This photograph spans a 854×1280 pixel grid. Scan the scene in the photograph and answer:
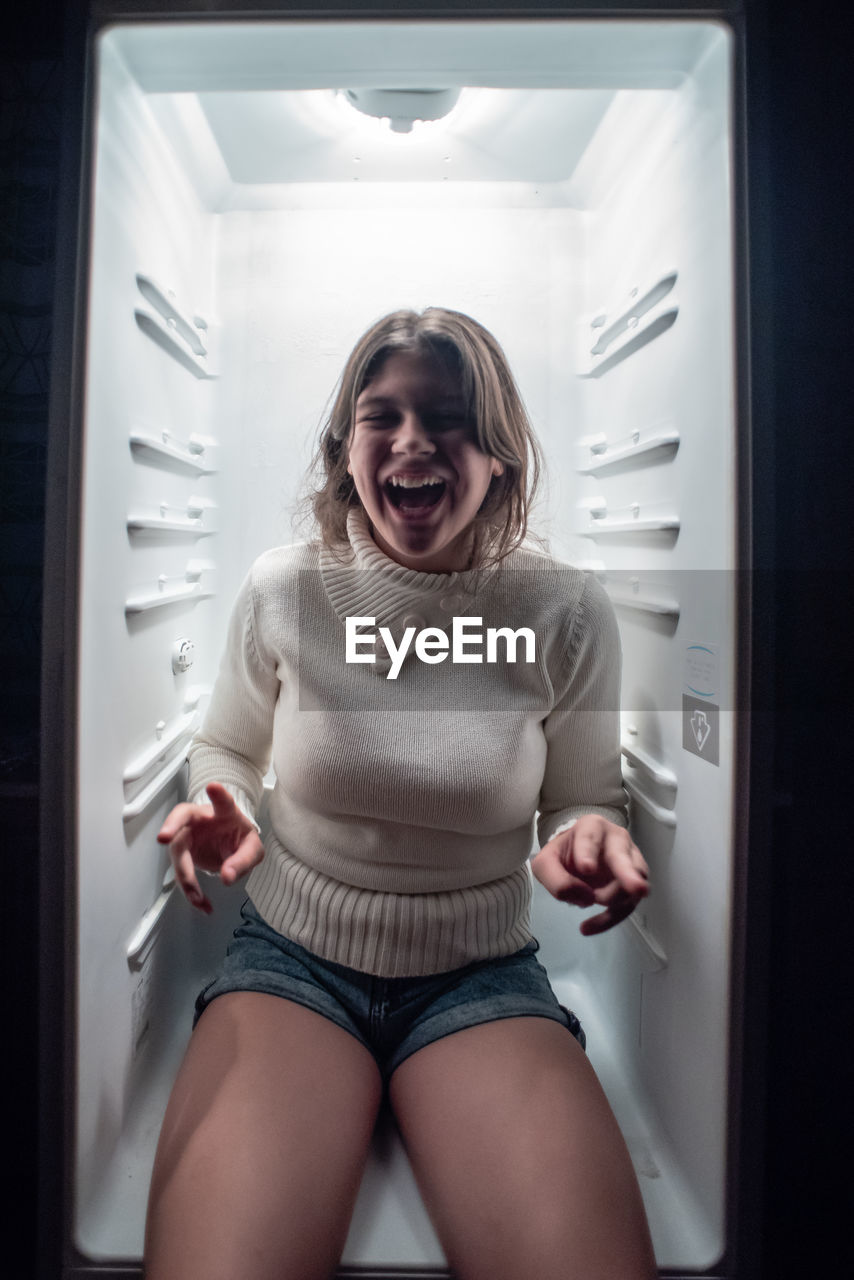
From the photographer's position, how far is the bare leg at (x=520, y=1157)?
59 centimetres

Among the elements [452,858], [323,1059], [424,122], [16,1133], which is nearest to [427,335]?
[424,122]

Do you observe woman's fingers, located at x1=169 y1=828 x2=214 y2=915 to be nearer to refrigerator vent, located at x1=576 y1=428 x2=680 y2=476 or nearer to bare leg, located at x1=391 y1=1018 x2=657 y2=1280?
bare leg, located at x1=391 y1=1018 x2=657 y2=1280

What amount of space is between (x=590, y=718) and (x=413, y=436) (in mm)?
383

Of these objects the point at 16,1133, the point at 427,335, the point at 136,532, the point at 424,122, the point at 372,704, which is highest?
the point at 424,122

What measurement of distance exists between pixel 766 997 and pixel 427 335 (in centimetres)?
77

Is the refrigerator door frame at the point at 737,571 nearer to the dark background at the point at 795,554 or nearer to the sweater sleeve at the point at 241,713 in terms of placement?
the dark background at the point at 795,554

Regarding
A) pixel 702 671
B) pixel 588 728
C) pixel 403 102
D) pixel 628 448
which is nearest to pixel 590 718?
pixel 588 728

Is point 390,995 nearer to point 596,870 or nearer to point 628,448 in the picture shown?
point 596,870

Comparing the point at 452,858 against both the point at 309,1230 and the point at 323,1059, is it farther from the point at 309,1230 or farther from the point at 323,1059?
the point at 309,1230

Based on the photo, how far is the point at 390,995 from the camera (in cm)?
77

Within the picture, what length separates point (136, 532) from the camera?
2.67ft

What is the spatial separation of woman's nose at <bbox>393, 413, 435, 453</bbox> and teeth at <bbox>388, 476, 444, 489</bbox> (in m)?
0.03

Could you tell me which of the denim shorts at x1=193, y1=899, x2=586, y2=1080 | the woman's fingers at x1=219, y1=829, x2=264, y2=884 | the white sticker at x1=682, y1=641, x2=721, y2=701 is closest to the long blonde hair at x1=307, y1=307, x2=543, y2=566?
the white sticker at x1=682, y1=641, x2=721, y2=701

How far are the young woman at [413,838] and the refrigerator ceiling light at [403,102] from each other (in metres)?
0.28
